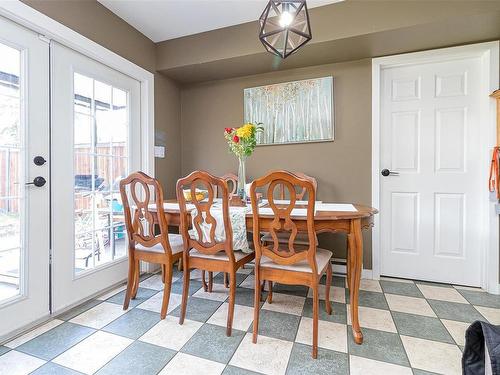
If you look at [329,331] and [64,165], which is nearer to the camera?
[329,331]

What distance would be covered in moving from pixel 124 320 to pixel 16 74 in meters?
1.73

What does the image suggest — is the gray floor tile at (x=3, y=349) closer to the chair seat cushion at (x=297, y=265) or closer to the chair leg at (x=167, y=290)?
the chair leg at (x=167, y=290)

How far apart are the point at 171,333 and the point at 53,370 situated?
591mm

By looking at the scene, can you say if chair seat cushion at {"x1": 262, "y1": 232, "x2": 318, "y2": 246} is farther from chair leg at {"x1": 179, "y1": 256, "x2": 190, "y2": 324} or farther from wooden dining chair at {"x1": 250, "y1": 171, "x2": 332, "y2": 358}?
chair leg at {"x1": 179, "y1": 256, "x2": 190, "y2": 324}

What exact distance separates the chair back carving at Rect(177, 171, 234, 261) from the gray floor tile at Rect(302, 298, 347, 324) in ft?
2.42

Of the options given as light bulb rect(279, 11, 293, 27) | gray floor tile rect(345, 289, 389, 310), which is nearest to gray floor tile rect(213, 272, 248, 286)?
gray floor tile rect(345, 289, 389, 310)

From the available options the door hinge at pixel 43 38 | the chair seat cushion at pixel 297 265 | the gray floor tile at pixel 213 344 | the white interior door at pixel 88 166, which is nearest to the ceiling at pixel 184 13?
the white interior door at pixel 88 166

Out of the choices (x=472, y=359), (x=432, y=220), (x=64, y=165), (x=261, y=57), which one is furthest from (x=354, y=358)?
(x=261, y=57)

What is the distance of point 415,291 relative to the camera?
2.22 metres

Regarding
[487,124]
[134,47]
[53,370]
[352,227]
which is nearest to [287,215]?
[352,227]

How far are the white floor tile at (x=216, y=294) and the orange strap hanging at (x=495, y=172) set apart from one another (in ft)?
7.74

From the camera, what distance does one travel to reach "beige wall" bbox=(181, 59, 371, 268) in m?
2.53

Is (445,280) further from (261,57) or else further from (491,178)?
(261,57)

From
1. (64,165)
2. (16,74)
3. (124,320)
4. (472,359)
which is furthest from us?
(64,165)
